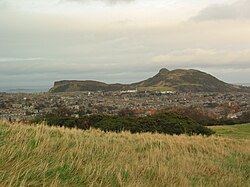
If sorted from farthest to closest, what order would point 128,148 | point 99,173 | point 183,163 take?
point 128,148, point 183,163, point 99,173

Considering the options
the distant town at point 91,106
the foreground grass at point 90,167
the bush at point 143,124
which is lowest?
the distant town at point 91,106

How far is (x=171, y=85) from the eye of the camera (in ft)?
531

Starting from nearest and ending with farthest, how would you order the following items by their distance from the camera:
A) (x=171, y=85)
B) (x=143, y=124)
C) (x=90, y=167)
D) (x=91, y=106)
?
(x=90, y=167)
(x=143, y=124)
(x=91, y=106)
(x=171, y=85)

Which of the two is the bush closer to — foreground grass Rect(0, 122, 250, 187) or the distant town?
the distant town

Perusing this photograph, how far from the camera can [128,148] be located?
370 inches

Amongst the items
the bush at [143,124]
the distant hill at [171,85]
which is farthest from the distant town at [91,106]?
the distant hill at [171,85]

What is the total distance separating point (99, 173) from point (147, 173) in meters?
1.15

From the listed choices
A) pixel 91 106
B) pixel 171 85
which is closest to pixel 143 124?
pixel 91 106

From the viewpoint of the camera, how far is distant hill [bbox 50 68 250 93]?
15200 cm

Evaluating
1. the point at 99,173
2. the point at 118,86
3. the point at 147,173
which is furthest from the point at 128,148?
the point at 118,86

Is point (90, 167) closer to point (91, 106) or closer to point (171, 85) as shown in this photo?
point (91, 106)

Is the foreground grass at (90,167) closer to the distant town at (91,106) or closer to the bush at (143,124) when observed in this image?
the distant town at (91,106)

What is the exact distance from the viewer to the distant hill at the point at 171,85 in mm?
152000

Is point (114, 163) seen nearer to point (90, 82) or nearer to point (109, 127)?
point (109, 127)
